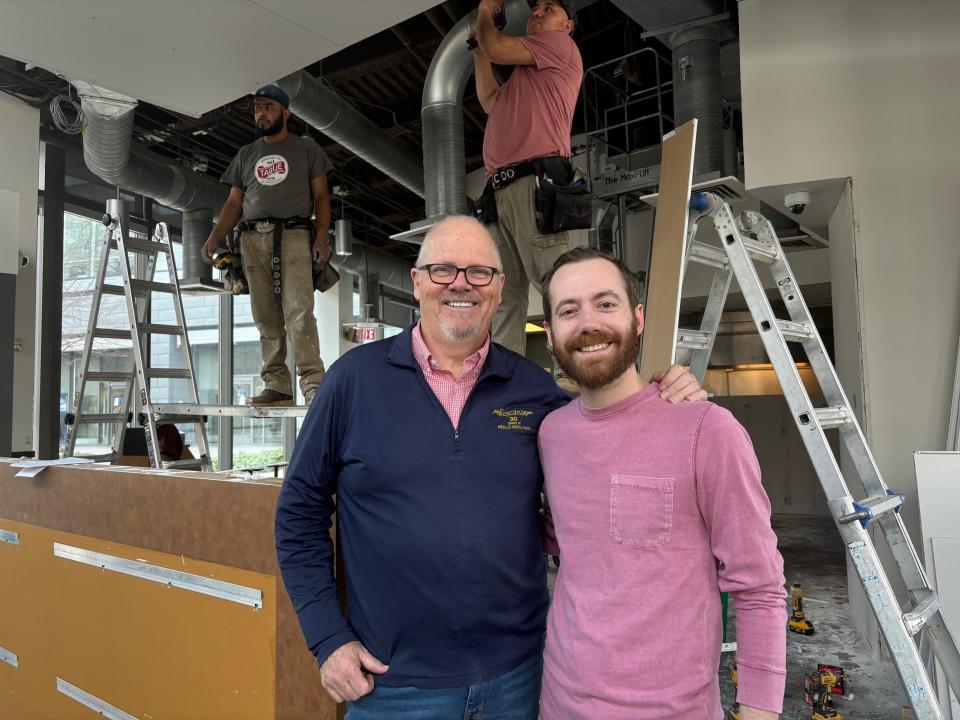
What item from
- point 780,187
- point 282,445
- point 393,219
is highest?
point 393,219

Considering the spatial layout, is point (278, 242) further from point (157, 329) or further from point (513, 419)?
point (513, 419)

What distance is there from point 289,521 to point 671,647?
803mm

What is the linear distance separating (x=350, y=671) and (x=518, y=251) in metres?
1.40

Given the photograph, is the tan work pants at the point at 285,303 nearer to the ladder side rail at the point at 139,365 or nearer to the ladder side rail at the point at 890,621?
the ladder side rail at the point at 139,365

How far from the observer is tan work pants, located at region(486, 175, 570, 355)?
2002 millimetres

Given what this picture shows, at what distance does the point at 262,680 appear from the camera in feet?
5.16

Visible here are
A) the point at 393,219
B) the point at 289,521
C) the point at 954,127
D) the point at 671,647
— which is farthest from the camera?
the point at 393,219

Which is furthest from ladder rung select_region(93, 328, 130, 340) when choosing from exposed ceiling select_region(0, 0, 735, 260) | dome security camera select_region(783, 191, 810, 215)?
dome security camera select_region(783, 191, 810, 215)

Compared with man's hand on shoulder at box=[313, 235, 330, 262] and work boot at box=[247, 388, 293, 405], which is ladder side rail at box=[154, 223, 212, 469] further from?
man's hand on shoulder at box=[313, 235, 330, 262]

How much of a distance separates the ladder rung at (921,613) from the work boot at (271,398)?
2551 mm

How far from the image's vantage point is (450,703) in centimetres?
122

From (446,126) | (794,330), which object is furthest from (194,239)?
(794,330)

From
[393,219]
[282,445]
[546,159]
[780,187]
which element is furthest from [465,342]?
[282,445]

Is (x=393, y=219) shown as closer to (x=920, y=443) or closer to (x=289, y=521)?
(x=920, y=443)
